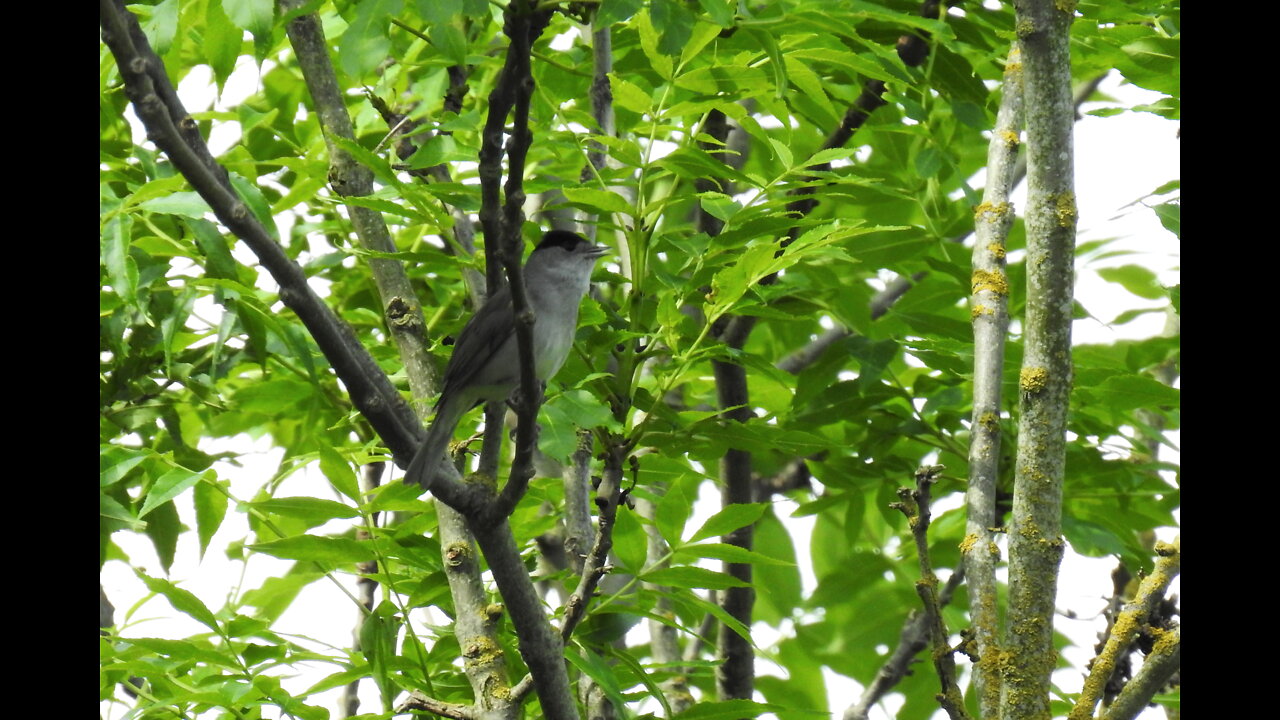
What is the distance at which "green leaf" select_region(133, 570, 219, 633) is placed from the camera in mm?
3775

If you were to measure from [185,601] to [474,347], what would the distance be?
1290mm

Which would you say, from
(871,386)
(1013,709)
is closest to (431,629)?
(871,386)

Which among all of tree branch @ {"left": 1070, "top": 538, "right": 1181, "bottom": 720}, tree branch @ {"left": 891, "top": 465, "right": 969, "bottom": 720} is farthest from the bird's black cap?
tree branch @ {"left": 1070, "top": 538, "right": 1181, "bottom": 720}

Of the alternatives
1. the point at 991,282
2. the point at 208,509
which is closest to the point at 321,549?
the point at 208,509

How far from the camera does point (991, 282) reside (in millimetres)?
4156

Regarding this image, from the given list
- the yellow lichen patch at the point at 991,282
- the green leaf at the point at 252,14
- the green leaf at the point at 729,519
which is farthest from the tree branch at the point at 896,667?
the green leaf at the point at 252,14

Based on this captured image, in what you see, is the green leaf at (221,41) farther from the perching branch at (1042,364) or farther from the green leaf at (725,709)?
the green leaf at (725,709)

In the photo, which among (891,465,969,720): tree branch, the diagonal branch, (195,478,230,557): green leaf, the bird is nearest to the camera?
(891,465,969,720): tree branch

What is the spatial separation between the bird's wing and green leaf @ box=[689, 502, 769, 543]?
3.37ft

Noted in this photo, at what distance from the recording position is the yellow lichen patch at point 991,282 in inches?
163

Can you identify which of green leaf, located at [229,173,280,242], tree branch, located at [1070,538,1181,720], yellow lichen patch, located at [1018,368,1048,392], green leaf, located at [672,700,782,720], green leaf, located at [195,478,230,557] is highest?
green leaf, located at [229,173,280,242]

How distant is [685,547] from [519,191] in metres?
1.49

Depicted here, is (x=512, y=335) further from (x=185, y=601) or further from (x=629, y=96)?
(x=185, y=601)

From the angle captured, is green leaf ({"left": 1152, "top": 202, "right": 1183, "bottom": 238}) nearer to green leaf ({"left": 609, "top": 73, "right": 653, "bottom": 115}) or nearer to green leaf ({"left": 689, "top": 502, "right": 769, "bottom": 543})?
green leaf ({"left": 689, "top": 502, "right": 769, "bottom": 543})
